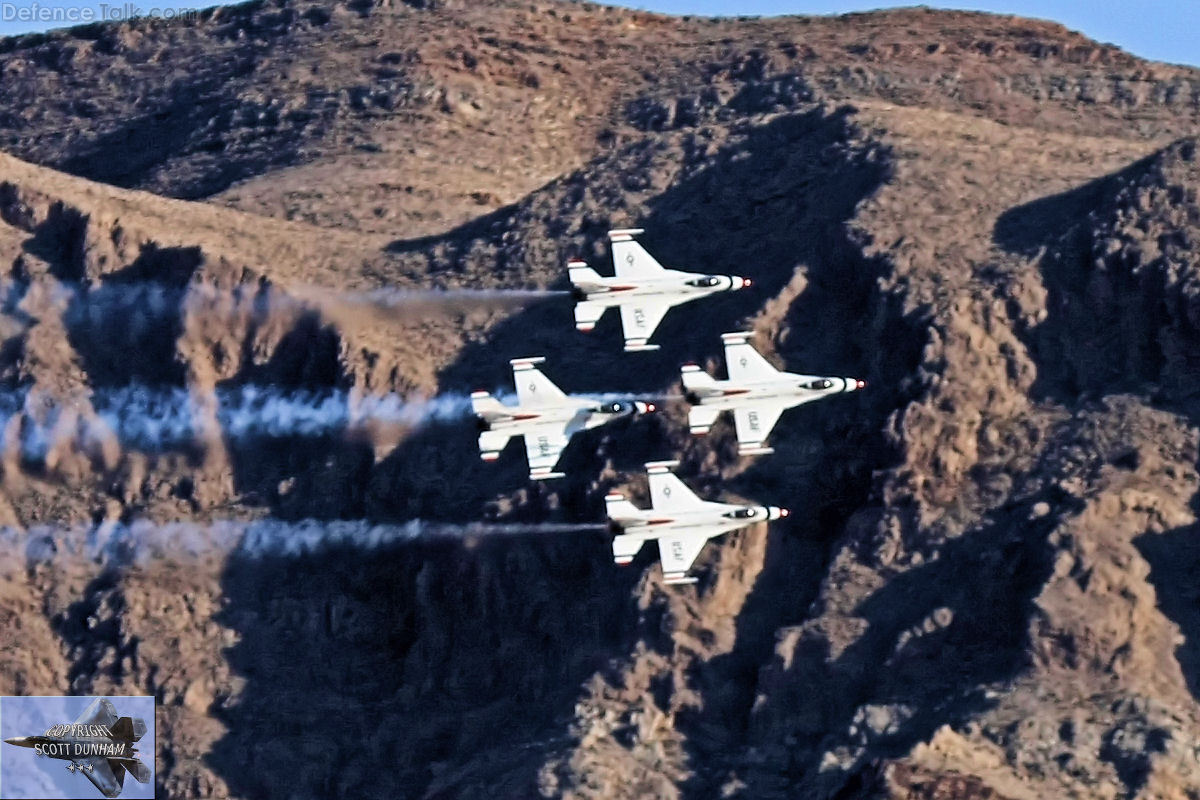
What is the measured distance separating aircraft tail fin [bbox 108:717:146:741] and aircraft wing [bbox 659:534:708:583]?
58.5 ft

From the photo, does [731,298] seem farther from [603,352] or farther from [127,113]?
[127,113]

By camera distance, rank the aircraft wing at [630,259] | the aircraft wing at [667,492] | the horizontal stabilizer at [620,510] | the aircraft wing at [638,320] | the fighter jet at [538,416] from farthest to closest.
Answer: the aircraft wing at [630,259]
the aircraft wing at [638,320]
the fighter jet at [538,416]
the aircraft wing at [667,492]
the horizontal stabilizer at [620,510]

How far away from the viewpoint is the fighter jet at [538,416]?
101250 mm

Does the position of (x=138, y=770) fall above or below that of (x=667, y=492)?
below

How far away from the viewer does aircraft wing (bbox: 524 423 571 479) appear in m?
102

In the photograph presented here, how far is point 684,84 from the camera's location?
144 meters

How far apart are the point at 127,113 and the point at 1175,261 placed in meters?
71.9

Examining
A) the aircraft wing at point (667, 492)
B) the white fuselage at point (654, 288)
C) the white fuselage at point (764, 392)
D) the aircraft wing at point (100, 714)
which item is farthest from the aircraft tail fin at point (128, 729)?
the white fuselage at point (654, 288)

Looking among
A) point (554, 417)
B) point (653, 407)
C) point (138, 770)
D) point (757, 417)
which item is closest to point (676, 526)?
point (757, 417)

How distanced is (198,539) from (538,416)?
50.0 ft

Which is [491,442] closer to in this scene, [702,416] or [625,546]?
[625,546]

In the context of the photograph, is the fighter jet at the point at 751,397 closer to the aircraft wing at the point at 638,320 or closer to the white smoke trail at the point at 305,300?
the aircraft wing at the point at 638,320

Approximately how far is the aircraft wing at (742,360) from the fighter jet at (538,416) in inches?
124

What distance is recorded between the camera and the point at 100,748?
95062mm
